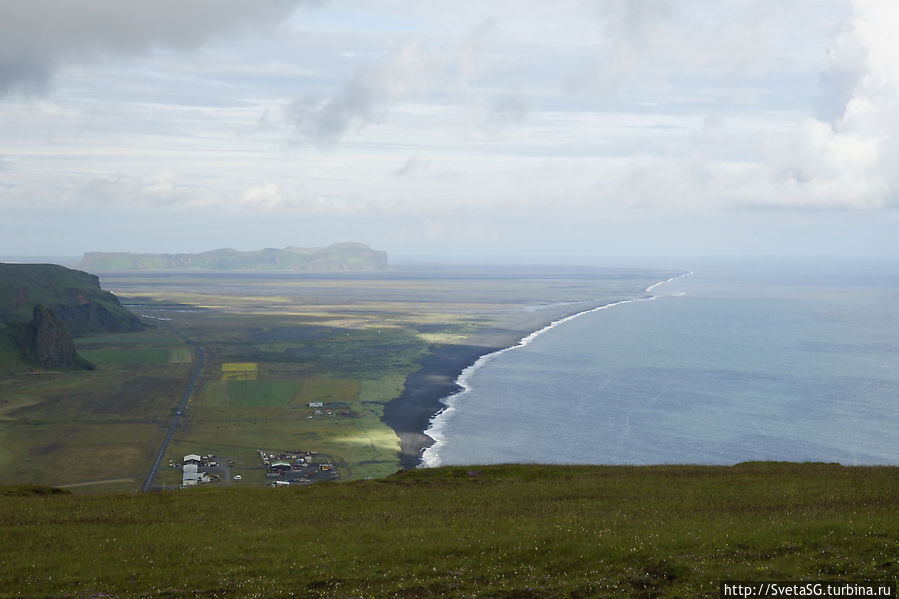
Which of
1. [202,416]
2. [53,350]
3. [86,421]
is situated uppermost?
[53,350]

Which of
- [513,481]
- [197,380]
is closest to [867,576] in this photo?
[513,481]

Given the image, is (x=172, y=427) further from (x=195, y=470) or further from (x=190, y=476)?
(x=190, y=476)

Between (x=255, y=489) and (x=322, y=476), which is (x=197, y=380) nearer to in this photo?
(x=322, y=476)

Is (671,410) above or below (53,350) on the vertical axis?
below

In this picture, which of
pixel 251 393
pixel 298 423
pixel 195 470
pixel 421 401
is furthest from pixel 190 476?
pixel 251 393

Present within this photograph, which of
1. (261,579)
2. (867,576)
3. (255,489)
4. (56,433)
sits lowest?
(56,433)

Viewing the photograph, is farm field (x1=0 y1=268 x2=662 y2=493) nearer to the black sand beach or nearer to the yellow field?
the yellow field
